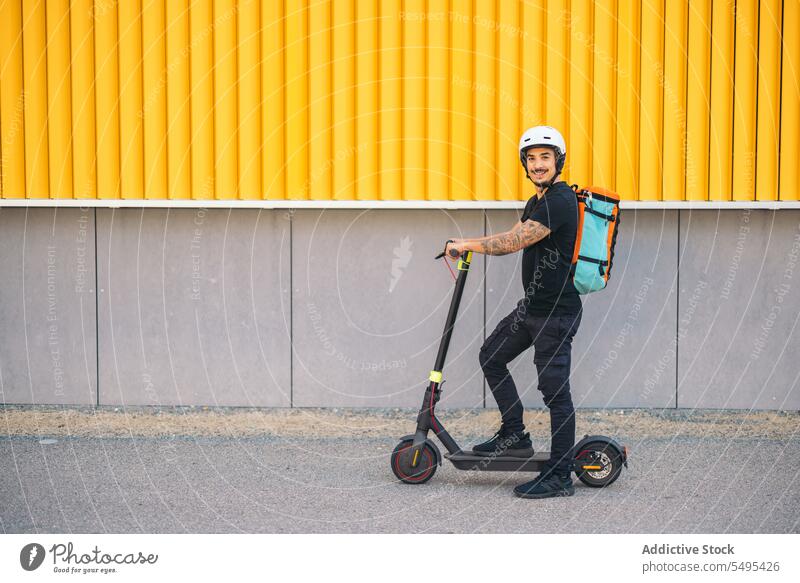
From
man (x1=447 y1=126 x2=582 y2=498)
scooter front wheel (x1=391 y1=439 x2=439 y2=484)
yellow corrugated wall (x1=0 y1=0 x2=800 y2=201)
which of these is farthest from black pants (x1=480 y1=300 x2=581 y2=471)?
yellow corrugated wall (x1=0 y1=0 x2=800 y2=201)

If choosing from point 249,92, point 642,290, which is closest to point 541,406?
point 642,290

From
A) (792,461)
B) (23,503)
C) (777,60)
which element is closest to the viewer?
(23,503)

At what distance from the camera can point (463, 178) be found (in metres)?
6.99

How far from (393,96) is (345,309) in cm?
165

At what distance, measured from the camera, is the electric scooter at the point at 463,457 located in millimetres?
5535

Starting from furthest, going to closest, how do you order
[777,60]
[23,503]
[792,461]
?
[777,60]
[792,461]
[23,503]

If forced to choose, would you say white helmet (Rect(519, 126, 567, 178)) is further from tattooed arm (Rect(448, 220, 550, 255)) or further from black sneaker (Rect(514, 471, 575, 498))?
black sneaker (Rect(514, 471, 575, 498))

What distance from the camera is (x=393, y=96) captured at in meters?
6.97

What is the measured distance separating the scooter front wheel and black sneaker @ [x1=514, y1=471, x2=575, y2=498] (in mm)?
544

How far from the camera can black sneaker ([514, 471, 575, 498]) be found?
5.42m

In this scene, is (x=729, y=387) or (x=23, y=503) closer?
(x=23, y=503)

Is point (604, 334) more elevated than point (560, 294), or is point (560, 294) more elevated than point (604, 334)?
point (560, 294)

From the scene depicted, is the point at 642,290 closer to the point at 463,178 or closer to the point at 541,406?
the point at 541,406

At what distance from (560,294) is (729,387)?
2.40 meters
